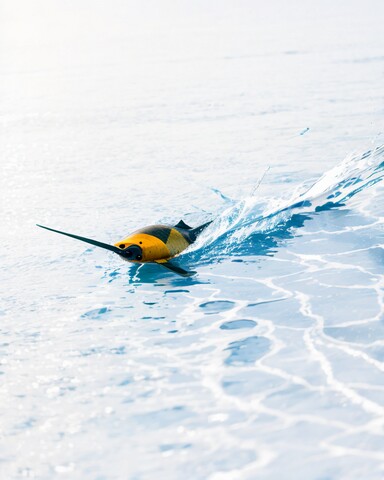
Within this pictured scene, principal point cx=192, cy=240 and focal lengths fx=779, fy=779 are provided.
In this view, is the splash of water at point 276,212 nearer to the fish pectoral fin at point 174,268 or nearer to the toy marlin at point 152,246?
the toy marlin at point 152,246

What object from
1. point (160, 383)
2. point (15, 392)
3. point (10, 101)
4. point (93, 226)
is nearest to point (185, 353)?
point (160, 383)

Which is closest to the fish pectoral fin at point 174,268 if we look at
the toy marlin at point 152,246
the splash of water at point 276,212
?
the toy marlin at point 152,246

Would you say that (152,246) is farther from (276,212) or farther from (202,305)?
(276,212)

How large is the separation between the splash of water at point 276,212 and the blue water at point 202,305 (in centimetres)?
4

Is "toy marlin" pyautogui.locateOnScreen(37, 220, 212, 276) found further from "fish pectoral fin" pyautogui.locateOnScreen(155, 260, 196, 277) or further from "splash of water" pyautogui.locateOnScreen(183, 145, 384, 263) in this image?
"splash of water" pyautogui.locateOnScreen(183, 145, 384, 263)

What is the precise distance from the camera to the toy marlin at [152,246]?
8.29m

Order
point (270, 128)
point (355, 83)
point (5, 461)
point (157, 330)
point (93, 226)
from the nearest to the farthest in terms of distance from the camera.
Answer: point (5, 461) → point (157, 330) → point (93, 226) → point (270, 128) → point (355, 83)

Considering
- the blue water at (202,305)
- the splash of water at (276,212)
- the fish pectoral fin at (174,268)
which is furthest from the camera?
the splash of water at (276,212)

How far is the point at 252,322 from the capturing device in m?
7.27

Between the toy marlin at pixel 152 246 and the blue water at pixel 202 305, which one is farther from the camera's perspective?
the toy marlin at pixel 152 246

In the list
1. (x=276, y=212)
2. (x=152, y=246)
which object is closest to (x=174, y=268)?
(x=152, y=246)

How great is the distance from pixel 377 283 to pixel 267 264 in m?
1.33

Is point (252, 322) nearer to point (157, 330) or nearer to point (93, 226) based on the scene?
point (157, 330)

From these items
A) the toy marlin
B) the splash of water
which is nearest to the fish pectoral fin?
the toy marlin
